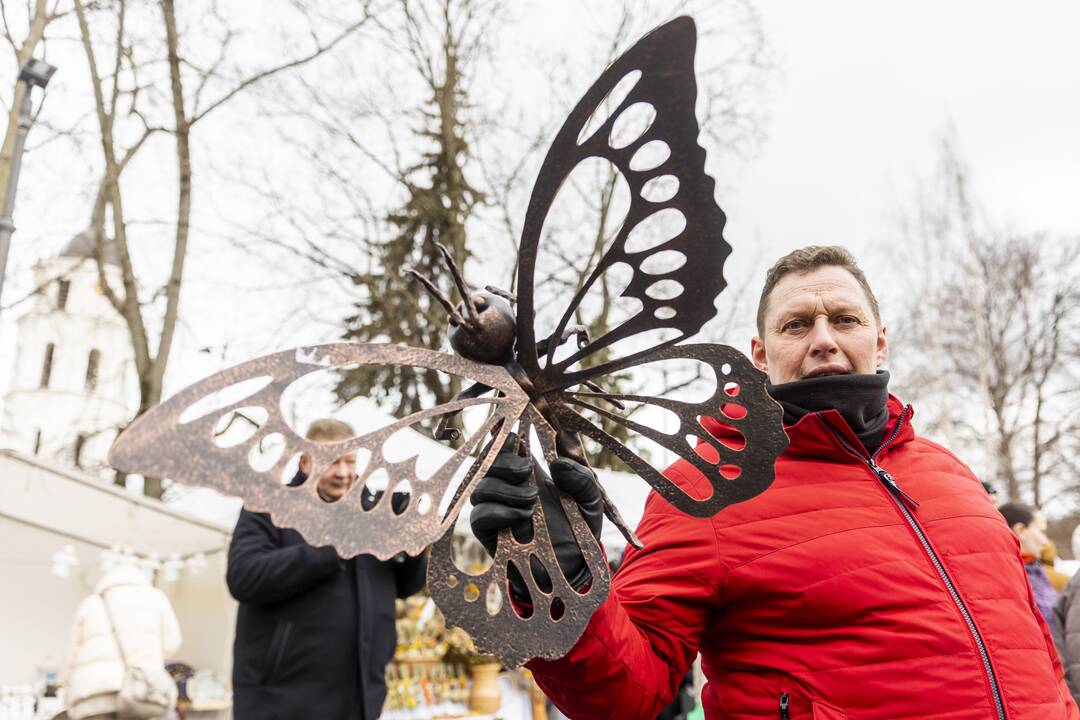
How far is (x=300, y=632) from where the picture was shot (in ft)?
9.61

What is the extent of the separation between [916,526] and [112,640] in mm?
4423

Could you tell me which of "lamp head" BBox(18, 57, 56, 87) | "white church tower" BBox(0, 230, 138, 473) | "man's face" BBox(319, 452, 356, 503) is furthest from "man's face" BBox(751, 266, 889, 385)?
"lamp head" BBox(18, 57, 56, 87)

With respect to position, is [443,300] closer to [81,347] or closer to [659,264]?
[659,264]

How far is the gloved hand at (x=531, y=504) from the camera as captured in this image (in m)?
1.11

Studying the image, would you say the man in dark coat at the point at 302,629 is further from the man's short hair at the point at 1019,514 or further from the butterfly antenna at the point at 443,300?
the man's short hair at the point at 1019,514

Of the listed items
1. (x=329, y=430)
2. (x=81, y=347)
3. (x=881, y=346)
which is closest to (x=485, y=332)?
(x=881, y=346)

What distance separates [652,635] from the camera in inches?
56.1

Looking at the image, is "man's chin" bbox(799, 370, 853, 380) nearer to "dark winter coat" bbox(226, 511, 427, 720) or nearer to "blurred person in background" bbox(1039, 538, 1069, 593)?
"dark winter coat" bbox(226, 511, 427, 720)

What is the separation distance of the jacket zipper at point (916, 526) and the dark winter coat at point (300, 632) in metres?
1.86

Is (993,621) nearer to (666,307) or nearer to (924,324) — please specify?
(666,307)

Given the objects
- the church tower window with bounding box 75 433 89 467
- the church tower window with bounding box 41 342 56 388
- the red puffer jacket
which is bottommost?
the red puffer jacket

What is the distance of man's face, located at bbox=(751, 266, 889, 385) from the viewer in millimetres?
1626

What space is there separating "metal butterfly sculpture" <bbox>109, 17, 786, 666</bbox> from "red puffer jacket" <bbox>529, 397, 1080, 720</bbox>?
0.50 ft

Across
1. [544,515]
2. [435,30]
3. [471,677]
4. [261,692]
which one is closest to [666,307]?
[544,515]
